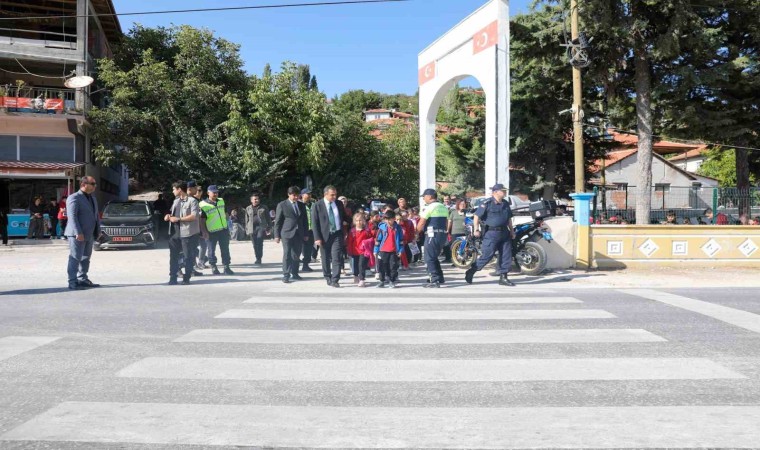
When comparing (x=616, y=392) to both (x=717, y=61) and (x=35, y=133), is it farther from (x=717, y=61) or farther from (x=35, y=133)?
(x=35, y=133)

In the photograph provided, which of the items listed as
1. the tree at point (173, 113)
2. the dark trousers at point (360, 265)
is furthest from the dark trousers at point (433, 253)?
the tree at point (173, 113)

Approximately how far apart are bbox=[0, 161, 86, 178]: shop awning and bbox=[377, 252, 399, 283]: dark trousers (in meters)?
16.7

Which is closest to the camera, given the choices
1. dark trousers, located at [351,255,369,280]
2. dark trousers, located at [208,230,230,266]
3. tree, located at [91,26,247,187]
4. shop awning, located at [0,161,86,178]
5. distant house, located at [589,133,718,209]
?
dark trousers, located at [351,255,369,280]

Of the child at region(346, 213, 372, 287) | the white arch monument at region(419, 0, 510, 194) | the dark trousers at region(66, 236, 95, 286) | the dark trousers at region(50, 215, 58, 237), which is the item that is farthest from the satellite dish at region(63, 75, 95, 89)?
the child at region(346, 213, 372, 287)

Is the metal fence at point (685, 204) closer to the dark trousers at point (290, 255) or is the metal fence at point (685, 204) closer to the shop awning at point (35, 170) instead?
the dark trousers at point (290, 255)

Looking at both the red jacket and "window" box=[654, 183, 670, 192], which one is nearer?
the red jacket

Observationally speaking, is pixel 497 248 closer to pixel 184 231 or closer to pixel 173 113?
pixel 184 231

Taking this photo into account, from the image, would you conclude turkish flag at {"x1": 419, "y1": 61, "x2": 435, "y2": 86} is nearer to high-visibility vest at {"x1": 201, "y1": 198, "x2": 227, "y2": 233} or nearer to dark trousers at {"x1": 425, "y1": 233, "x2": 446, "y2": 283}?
high-visibility vest at {"x1": 201, "y1": 198, "x2": 227, "y2": 233}

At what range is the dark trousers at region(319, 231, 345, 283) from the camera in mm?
10288

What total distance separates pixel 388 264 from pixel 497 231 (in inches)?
77.5

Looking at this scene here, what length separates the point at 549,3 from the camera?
922 inches

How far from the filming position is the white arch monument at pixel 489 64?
14625 mm

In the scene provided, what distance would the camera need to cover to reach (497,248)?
10.6 metres

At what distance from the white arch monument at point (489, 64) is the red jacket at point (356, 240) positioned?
4.69 metres
